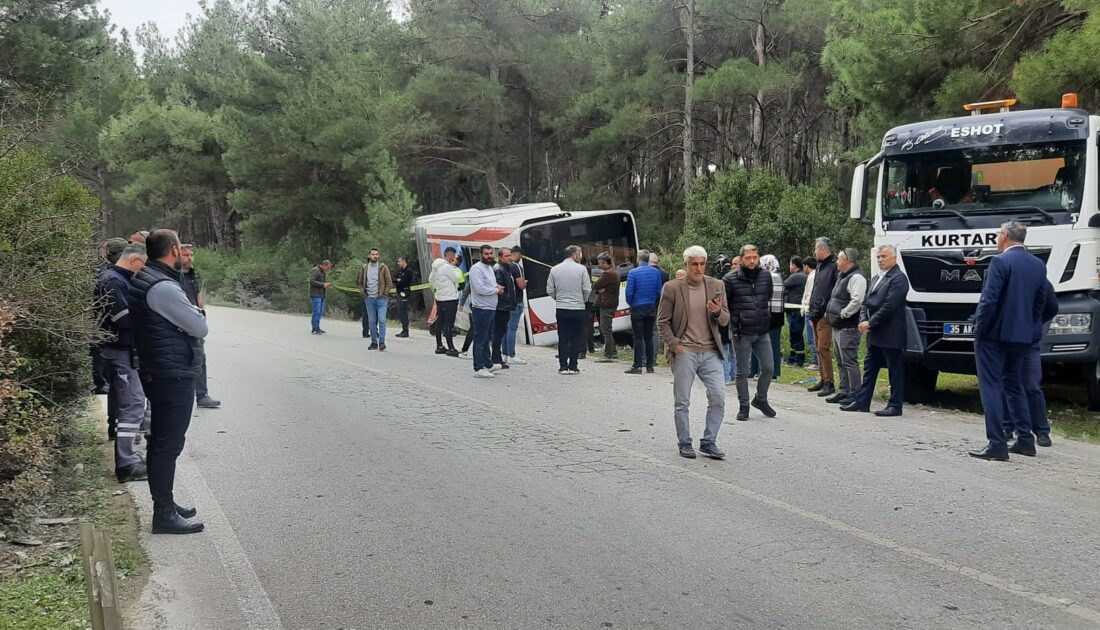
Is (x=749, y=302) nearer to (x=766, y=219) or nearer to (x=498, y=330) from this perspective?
(x=498, y=330)

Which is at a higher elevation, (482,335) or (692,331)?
(692,331)

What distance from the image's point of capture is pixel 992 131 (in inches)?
425

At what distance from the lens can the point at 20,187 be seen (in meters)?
7.09

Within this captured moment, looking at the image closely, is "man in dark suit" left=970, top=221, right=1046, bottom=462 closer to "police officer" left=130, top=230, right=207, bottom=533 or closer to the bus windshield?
"police officer" left=130, top=230, right=207, bottom=533

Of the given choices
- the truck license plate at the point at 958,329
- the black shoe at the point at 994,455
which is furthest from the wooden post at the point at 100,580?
the truck license plate at the point at 958,329

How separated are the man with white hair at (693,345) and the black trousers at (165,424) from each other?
3913mm

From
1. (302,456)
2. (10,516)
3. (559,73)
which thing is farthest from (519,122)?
(10,516)

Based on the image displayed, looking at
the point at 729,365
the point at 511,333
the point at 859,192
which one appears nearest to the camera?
the point at 859,192

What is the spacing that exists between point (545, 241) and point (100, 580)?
674 inches

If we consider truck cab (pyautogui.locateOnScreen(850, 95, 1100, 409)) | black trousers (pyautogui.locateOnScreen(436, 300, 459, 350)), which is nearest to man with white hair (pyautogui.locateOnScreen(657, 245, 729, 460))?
truck cab (pyautogui.locateOnScreen(850, 95, 1100, 409))

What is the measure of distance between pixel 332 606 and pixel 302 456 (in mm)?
3669

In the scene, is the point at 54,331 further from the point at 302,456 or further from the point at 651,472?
the point at 651,472

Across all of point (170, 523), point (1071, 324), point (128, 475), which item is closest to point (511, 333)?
point (1071, 324)

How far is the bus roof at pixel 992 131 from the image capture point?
408 inches
